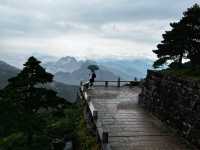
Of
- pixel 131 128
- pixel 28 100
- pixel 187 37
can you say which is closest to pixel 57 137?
pixel 28 100

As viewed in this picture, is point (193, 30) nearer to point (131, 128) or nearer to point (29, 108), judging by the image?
point (131, 128)

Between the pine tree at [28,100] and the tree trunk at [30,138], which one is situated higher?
the pine tree at [28,100]

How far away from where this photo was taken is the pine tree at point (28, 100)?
23.8 meters

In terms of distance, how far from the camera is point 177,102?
18.7m

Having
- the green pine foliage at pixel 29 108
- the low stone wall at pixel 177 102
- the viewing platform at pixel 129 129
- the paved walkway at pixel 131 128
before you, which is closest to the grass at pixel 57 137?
the green pine foliage at pixel 29 108

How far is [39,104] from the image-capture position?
24234mm

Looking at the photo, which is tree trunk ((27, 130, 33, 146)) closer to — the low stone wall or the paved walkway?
the paved walkway

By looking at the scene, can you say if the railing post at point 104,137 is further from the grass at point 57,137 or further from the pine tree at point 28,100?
the pine tree at point 28,100

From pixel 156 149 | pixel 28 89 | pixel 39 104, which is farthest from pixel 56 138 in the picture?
pixel 156 149

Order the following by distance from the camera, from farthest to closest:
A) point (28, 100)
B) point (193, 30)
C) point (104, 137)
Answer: point (28, 100)
point (193, 30)
point (104, 137)

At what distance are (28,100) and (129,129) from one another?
9.55 m

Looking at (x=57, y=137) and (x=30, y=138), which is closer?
(x=30, y=138)

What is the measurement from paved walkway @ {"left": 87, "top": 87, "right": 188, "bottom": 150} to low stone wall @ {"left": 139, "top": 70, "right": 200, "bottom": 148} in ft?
2.38

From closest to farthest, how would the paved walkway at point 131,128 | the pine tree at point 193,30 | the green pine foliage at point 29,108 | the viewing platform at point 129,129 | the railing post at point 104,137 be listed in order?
the railing post at point 104,137 → the viewing platform at point 129,129 → the paved walkway at point 131,128 → the pine tree at point 193,30 → the green pine foliage at point 29,108
